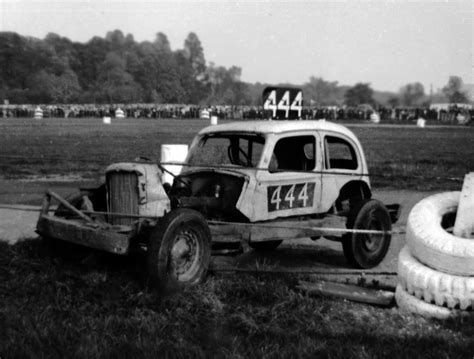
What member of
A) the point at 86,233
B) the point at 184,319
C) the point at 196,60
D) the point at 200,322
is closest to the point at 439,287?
the point at 200,322

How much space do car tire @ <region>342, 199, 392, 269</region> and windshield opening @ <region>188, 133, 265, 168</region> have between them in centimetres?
129

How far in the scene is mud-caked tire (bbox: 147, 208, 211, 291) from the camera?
189 inches

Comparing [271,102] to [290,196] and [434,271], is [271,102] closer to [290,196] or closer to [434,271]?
[290,196]

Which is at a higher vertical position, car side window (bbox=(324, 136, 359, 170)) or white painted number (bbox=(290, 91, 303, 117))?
white painted number (bbox=(290, 91, 303, 117))

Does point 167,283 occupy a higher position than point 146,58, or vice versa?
point 146,58

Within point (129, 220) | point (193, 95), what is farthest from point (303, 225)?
point (193, 95)

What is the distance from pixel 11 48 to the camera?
33281mm

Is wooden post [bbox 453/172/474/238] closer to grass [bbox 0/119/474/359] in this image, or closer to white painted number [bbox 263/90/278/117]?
grass [bbox 0/119/474/359]

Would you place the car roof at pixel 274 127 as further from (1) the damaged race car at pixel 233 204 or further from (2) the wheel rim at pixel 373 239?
(2) the wheel rim at pixel 373 239

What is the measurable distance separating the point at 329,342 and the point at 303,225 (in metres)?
2.28

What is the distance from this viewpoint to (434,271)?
4.54 meters

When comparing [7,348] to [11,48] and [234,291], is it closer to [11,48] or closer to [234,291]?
[234,291]

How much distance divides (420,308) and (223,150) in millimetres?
3127

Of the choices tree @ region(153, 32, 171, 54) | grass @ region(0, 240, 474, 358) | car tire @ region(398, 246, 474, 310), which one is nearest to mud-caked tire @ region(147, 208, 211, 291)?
grass @ region(0, 240, 474, 358)
